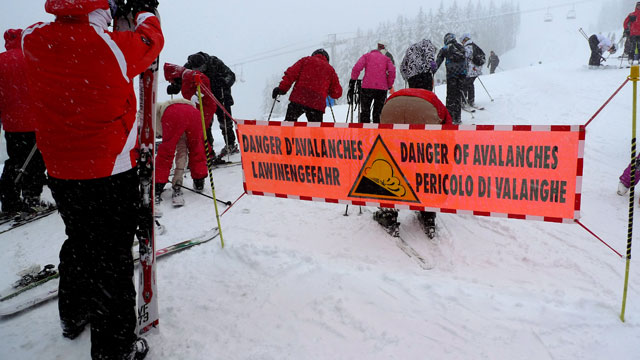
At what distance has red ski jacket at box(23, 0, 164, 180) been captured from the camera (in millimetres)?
1850

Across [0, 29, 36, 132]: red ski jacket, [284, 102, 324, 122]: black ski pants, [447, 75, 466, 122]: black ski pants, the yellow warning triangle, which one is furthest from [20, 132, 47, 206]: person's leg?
[447, 75, 466, 122]: black ski pants

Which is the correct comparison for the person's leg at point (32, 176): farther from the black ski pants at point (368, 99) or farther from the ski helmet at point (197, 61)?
the black ski pants at point (368, 99)

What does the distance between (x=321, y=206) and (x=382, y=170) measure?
1783 mm

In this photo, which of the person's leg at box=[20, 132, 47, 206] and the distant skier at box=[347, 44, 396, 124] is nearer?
the person's leg at box=[20, 132, 47, 206]

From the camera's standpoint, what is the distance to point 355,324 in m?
2.66

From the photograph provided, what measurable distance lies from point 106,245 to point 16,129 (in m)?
4.24

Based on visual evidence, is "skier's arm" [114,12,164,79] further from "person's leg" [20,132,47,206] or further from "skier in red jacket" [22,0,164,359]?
"person's leg" [20,132,47,206]

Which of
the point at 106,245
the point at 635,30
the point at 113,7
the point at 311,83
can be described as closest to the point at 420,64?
the point at 311,83

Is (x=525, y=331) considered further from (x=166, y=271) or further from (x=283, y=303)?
(x=166, y=271)

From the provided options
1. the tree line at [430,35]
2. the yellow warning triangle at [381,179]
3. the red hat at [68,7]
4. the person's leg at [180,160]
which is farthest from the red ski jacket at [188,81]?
the tree line at [430,35]

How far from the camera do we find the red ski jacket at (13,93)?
16.0 feet

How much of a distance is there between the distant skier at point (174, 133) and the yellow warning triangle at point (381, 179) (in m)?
3.03

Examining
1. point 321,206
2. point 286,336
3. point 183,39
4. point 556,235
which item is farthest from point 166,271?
point 183,39

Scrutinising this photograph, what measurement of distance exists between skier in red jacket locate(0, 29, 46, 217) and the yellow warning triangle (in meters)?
4.49
